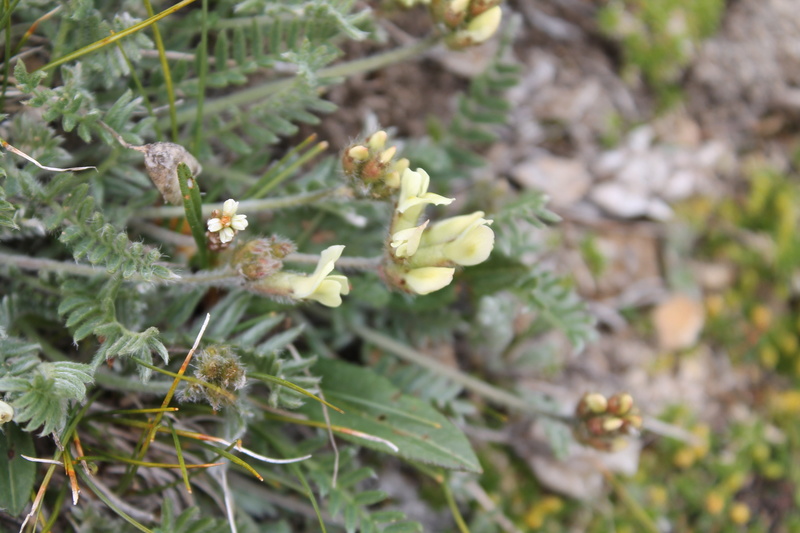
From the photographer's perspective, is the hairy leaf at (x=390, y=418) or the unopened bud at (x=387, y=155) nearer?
the unopened bud at (x=387, y=155)

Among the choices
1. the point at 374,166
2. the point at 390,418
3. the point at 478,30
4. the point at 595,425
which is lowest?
the point at 595,425

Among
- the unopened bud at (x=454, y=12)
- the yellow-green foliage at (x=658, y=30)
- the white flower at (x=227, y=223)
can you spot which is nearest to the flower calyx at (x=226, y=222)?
the white flower at (x=227, y=223)

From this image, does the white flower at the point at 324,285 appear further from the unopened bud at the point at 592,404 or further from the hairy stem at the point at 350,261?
the unopened bud at the point at 592,404

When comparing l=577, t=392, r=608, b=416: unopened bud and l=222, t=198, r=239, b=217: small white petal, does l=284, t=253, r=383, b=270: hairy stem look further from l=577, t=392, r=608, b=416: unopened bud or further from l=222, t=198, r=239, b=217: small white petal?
l=577, t=392, r=608, b=416: unopened bud

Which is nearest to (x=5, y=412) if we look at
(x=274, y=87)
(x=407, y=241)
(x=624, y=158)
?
(x=407, y=241)

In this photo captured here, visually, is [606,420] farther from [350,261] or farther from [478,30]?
[478,30]
